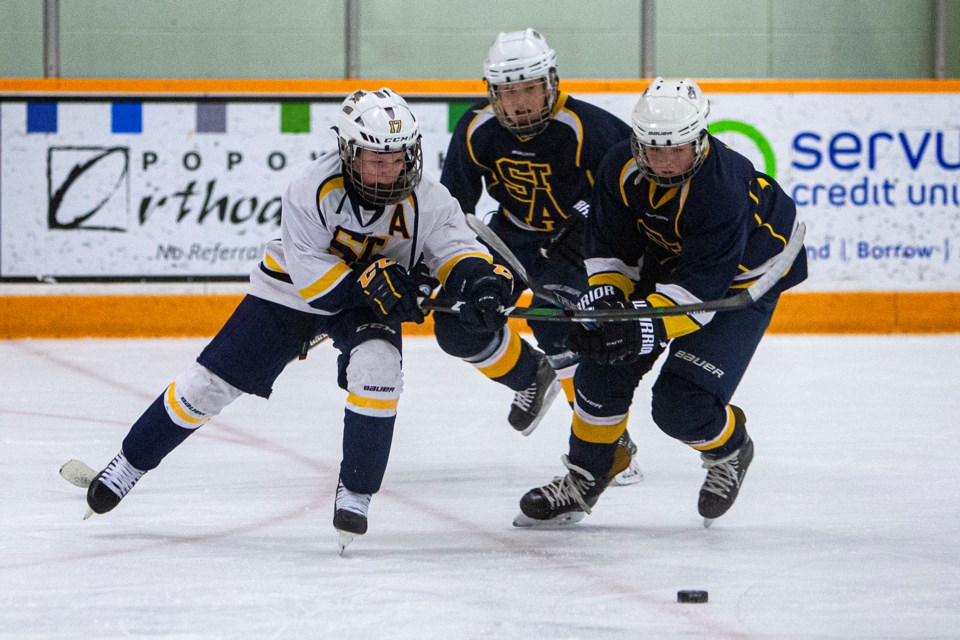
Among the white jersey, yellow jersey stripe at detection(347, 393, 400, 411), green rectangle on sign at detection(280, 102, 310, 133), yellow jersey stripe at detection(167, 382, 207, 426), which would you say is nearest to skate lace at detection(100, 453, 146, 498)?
yellow jersey stripe at detection(167, 382, 207, 426)

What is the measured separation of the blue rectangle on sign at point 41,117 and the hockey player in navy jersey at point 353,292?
3756mm

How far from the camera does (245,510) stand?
315 centimetres

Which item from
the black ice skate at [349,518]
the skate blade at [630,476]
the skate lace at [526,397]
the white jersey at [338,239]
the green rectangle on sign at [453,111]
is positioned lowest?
the skate blade at [630,476]

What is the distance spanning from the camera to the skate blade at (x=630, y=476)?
3.48 m

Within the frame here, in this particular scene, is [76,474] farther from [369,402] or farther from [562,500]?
[562,500]

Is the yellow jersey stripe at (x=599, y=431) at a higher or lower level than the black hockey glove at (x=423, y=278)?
lower

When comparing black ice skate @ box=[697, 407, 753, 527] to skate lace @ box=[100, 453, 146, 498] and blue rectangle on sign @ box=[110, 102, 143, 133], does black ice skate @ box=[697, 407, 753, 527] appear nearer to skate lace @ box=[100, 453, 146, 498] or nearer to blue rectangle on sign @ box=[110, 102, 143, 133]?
skate lace @ box=[100, 453, 146, 498]

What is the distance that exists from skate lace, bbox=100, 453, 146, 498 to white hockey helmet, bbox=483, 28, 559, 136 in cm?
128

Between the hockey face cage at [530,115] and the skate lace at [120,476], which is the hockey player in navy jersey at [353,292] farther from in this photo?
the hockey face cage at [530,115]

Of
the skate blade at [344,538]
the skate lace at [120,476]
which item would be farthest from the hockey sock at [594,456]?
the skate lace at [120,476]

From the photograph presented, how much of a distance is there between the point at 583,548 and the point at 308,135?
4009 mm

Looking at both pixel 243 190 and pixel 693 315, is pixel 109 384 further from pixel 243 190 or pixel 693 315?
pixel 693 315

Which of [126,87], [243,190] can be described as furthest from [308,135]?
[126,87]

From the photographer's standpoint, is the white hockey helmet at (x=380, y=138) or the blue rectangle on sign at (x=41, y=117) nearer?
the white hockey helmet at (x=380, y=138)
